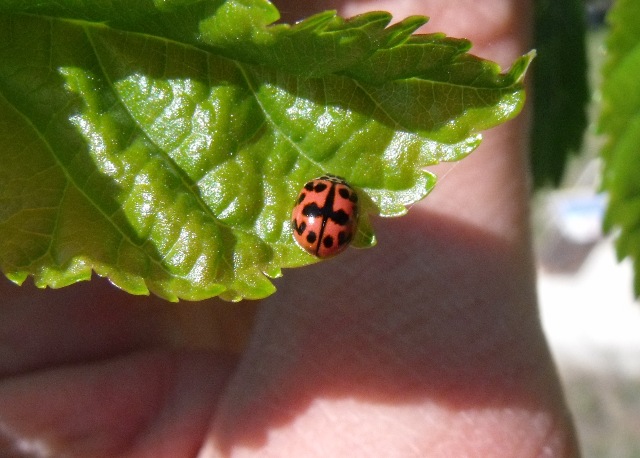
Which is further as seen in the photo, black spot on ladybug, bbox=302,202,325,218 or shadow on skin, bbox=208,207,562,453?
shadow on skin, bbox=208,207,562,453

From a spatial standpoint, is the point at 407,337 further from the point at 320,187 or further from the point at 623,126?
the point at 623,126

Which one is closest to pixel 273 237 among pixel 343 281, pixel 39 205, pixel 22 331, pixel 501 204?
pixel 39 205

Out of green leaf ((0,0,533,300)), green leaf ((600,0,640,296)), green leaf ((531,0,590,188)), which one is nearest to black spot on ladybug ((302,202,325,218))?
green leaf ((0,0,533,300))

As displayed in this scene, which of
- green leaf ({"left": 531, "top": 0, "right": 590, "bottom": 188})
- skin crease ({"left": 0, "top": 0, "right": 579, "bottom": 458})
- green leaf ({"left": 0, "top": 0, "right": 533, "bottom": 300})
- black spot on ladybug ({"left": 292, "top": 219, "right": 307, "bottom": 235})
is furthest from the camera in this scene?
green leaf ({"left": 531, "top": 0, "right": 590, "bottom": 188})

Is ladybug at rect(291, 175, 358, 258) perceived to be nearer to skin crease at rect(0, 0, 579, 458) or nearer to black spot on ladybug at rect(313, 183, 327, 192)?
black spot on ladybug at rect(313, 183, 327, 192)

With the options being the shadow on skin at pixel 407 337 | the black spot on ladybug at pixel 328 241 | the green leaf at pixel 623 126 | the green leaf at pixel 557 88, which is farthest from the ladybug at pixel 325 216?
the green leaf at pixel 557 88

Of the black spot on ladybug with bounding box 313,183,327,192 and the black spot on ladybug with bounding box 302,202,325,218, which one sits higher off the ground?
the black spot on ladybug with bounding box 313,183,327,192

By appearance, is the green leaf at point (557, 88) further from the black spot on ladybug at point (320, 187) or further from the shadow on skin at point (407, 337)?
the black spot on ladybug at point (320, 187)
